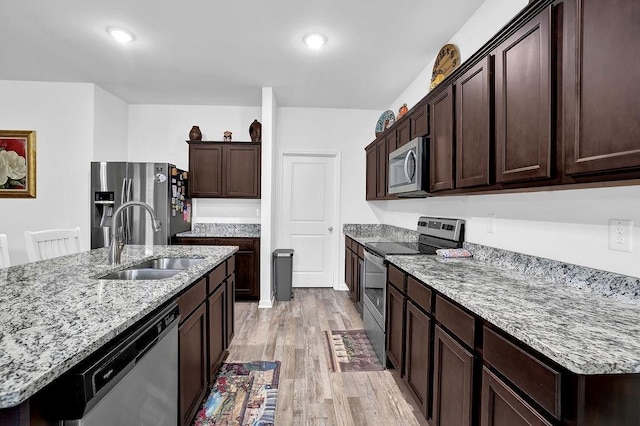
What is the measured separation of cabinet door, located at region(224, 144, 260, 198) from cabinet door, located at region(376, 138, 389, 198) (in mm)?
1654

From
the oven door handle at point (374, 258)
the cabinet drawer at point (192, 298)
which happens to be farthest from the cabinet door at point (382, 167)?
the cabinet drawer at point (192, 298)

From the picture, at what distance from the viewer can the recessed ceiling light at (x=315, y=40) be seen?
2668 mm

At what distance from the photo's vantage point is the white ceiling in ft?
7.63

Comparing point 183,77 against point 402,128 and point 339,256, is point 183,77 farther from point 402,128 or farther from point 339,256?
point 339,256

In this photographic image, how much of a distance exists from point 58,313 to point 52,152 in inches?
153

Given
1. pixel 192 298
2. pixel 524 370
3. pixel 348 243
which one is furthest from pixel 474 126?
pixel 348 243

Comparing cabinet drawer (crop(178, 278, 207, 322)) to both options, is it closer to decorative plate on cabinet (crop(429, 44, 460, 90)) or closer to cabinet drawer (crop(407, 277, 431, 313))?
cabinet drawer (crop(407, 277, 431, 313))

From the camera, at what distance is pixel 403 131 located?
2.96m

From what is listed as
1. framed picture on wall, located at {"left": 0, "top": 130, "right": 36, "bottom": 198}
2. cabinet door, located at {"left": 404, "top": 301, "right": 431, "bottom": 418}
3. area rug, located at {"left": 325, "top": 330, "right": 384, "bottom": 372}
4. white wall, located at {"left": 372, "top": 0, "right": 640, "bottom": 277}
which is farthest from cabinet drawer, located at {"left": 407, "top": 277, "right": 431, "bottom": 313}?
framed picture on wall, located at {"left": 0, "top": 130, "right": 36, "bottom": 198}

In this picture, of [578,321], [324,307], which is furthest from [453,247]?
[324,307]

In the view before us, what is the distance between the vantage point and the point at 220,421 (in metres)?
1.85

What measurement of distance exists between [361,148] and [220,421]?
379 cm

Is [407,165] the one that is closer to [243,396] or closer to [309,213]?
[243,396]

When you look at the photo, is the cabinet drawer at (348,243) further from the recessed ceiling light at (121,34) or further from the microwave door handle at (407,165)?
the recessed ceiling light at (121,34)
